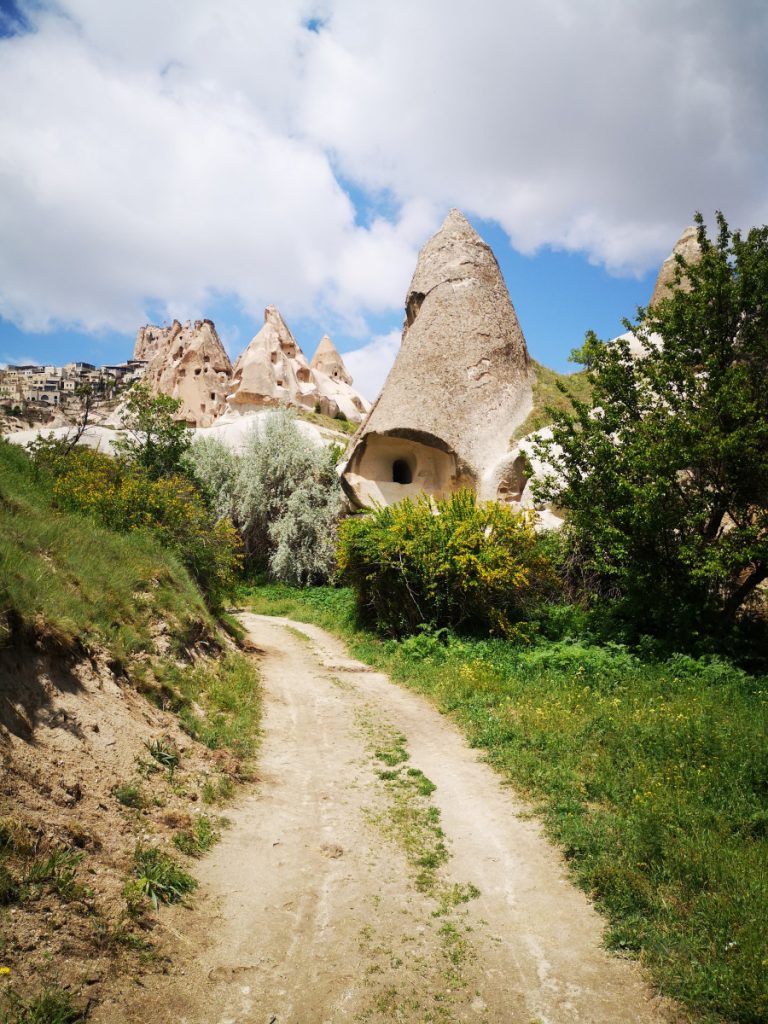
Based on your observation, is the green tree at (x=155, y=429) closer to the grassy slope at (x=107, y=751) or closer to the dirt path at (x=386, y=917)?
the grassy slope at (x=107, y=751)

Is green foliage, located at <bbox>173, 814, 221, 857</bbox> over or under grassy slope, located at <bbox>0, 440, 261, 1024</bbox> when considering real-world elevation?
under

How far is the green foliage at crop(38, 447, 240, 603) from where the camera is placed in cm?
984

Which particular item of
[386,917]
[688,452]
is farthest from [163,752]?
[688,452]

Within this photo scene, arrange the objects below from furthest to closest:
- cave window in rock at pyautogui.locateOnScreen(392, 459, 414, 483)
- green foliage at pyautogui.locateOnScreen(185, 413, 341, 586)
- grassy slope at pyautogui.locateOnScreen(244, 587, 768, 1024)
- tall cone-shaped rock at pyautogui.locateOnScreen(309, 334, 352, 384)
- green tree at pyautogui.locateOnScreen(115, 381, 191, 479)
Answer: tall cone-shaped rock at pyautogui.locateOnScreen(309, 334, 352, 384) → green foliage at pyautogui.locateOnScreen(185, 413, 341, 586) → cave window in rock at pyautogui.locateOnScreen(392, 459, 414, 483) → green tree at pyautogui.locateOnScreen(115, 381, 191, 479) → grassy slope at pyautogui.locateOnScreen(244, 587, 768, 1024)

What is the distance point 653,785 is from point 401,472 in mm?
16243

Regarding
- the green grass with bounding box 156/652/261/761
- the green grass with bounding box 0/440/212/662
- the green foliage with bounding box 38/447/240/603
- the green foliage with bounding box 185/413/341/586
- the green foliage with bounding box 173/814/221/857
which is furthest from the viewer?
the green foliage with bounding box 185/413/341/586

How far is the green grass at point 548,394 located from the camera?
18344 mm

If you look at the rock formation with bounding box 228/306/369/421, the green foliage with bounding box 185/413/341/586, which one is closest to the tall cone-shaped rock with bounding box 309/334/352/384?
the rock formation with bounding box 228/306/369/421

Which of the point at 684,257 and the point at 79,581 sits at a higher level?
the point at 684,257

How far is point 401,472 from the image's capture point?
2061cm

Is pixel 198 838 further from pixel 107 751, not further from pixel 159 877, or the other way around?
pixel 107 751

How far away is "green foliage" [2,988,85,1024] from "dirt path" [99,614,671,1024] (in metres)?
0.14

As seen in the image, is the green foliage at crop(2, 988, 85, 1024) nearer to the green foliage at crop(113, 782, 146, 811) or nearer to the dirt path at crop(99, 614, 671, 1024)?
the dirt path at crop(99, 614, 671, 1024)

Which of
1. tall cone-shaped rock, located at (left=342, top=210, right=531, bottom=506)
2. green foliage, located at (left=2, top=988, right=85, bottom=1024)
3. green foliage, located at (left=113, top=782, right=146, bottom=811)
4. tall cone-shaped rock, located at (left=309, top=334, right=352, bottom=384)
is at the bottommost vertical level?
green foliage, located at (left=2, top=988, right=85, bottom=1024)
